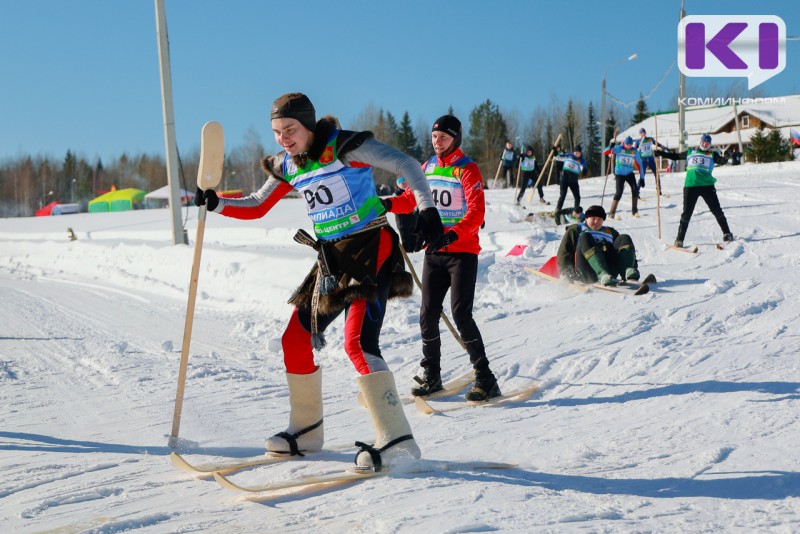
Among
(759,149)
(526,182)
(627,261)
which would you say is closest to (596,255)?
(627,261)

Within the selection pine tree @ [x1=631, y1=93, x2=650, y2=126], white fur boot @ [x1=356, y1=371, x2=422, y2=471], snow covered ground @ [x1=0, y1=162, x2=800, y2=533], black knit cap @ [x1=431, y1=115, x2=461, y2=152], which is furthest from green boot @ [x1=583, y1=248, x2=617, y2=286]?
pine tree @ [x1=631, y1=93, x2=650, y2=126]

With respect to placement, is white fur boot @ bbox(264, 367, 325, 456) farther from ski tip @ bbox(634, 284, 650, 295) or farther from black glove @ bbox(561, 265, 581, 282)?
black glove @ bbox(561, 265, 581, 282)

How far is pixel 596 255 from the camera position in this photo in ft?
27.1

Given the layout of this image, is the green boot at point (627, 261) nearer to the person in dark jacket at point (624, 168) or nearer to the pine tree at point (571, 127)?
the person in dark jacket at point (624, 168)

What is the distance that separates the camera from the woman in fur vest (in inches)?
132

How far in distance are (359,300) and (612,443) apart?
1.48 metres

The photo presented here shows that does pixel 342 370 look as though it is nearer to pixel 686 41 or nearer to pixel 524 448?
pixel 524 448

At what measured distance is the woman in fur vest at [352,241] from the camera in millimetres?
3346

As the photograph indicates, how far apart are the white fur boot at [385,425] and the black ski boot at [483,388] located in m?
1.60

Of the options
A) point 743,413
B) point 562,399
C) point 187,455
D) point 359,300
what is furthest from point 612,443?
point 187,455

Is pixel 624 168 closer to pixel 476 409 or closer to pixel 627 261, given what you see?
pixel 627 261

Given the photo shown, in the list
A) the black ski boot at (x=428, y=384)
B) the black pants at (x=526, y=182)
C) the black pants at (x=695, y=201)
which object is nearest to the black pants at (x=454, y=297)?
the black ski boot at (x=428, y=384)

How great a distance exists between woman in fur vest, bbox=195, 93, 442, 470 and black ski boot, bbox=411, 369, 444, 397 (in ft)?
5.31

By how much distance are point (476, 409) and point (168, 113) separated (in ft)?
36.3
